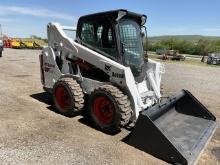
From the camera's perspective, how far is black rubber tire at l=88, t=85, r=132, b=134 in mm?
5930

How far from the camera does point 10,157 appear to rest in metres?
4.94

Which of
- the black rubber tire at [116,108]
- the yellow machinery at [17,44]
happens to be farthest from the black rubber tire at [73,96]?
the yellow machinery at [17,44]

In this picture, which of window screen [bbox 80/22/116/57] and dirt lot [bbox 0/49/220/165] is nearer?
dirt lot [bbox 0/49/220/165]

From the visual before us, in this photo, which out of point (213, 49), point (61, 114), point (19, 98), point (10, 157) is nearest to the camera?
point (10, 157)

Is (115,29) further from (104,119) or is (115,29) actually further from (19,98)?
(19,98)

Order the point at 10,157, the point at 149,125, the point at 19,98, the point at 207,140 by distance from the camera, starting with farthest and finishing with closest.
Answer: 1. the point at 19,98
2. the point at 207,140
3. the point at 149,125
4. the point at 10,157

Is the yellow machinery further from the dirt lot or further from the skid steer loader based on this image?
the skid steer loader

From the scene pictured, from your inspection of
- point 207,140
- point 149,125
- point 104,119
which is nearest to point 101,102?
point 104,119

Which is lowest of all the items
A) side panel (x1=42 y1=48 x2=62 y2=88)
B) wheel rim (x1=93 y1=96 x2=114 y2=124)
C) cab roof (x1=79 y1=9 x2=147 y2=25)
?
wheel rim (x1=93 y1=96 x2=114 y2=124)

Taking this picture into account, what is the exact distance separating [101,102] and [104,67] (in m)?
0.76

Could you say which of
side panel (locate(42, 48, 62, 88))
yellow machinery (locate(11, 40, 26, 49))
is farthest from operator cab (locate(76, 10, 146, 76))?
yellow machinery (locate(11, 40, 26, 49))

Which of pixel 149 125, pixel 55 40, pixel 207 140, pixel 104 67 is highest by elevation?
pixel 55 40

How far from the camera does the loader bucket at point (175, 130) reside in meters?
5.17

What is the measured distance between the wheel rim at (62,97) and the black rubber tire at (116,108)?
1092mm
